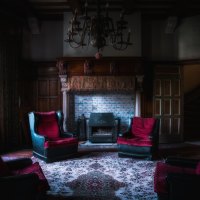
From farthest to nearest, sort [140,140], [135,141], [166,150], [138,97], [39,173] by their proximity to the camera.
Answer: [138,97]
[166,150]
[140,140]
[135,141]
[39,173]

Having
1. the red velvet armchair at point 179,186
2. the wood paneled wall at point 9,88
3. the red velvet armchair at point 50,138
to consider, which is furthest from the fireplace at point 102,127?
the red velvet armchair at point 179,186

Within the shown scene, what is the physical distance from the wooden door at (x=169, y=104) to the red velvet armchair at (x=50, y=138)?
298cm

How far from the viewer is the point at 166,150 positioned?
688cm

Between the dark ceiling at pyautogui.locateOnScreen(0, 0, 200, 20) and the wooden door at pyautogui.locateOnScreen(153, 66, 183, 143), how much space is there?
1659 mm

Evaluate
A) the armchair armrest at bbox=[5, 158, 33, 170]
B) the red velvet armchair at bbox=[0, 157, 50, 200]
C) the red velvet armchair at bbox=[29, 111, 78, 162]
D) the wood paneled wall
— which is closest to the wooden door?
the red velvet armchair at bbox=[29, 111, 78, 162]

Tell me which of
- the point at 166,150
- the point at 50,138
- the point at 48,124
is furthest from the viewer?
the point at 166,150

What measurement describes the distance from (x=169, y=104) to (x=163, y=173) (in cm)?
467

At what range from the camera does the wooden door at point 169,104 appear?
798 centimetres

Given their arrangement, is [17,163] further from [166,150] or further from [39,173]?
[166,150]

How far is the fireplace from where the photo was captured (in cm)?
767

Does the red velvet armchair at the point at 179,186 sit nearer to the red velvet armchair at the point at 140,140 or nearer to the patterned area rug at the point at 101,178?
the patterned area rug at the point at 101,178

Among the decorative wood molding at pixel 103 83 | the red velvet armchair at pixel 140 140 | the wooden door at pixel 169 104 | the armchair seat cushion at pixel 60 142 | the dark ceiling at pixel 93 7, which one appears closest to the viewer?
the armchair seat cushion at pixel 60 142

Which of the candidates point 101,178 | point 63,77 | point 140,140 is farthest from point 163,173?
point 63,77

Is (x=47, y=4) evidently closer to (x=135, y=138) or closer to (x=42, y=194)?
(x=135, y=138)
